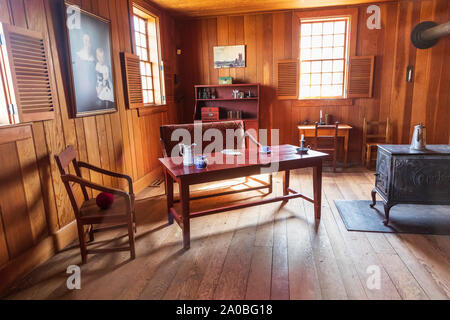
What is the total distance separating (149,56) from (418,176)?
4101 mm

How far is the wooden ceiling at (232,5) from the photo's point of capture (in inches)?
184

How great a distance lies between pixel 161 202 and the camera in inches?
147

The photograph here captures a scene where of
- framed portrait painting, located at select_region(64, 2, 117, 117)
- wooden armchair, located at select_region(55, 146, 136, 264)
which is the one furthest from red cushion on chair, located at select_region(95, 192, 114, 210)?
framed portrait painting, located at select_region(64, 2, 117, 117)

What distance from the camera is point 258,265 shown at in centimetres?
232

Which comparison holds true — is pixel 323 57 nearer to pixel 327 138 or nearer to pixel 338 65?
pixel 338 65

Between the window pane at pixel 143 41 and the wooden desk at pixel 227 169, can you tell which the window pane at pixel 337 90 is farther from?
the window pane at pixel 143 41

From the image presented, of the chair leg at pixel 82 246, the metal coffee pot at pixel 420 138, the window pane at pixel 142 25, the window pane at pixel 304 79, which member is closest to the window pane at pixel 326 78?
the window pane at pixel 304 79

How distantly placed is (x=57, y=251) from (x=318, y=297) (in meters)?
2.19

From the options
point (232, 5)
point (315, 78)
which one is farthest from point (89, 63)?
point (315, 78)

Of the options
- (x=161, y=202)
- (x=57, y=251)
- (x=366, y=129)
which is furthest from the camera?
(x=366, y=129)

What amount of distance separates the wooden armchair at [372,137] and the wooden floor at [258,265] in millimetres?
2363

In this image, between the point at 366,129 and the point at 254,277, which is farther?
the point at 366,129
